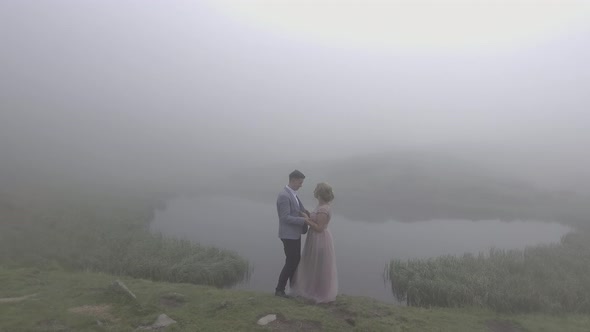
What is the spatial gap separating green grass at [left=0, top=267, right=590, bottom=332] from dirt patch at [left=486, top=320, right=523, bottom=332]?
71 mm

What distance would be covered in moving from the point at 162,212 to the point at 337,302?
3548 centimetres

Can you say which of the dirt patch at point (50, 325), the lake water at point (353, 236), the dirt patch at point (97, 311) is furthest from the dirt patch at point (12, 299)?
the lake water at point (353, 236)

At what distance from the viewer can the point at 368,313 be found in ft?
28.0

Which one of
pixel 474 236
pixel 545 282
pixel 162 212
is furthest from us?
pixel 162 212

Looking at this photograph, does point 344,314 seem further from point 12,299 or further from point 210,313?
point 12,299

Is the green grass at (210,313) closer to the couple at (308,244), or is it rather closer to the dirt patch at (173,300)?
the dirt patch at (173,300)

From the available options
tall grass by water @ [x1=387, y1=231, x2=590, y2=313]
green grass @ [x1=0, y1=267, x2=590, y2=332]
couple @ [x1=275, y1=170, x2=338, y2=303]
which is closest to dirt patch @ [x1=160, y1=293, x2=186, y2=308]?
green grass @ [x1=0, y1=267, x2=590, y2=332]

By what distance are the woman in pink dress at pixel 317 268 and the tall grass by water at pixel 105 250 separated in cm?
881

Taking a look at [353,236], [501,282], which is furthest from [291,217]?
[353,236]

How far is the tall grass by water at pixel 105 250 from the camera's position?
16.8 m

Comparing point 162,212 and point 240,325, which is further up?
point 240,325

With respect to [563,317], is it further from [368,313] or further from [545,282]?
[368,313]

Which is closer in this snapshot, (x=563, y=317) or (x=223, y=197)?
(x=563, y=317)

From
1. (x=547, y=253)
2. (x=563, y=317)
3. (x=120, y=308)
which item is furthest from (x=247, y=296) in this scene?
(x=547, y=253)
